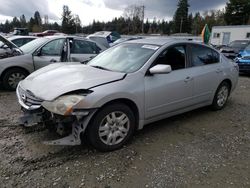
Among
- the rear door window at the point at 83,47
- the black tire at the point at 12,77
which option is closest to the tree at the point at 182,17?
the rear door window at the point at 83,47

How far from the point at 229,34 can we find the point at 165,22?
181ft

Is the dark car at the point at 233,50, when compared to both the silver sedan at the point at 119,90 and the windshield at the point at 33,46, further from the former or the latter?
the windshield at the point at 33,46

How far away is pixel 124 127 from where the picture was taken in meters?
3.31

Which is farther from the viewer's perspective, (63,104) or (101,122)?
(101,122)

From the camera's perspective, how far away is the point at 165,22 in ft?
275

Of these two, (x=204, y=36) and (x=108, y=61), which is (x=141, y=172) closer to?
(x=108, y=61)

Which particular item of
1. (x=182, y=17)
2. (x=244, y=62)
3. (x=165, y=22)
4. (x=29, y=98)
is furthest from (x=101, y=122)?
(x=165, y=22)

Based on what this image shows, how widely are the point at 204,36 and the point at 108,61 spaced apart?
28.7 ft

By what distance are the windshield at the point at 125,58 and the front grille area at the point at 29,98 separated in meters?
1.20

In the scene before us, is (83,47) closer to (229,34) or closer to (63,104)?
(63,104)

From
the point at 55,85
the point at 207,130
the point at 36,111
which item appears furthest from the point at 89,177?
the point at 207,130

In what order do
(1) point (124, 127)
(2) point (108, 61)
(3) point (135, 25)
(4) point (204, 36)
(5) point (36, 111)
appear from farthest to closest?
(3) point (135, 25) → (4) point (204, 36) → (2) point (108, 61) → (1) point (124, 127) → (5) point (36, 111)

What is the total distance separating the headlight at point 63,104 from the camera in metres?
2.76

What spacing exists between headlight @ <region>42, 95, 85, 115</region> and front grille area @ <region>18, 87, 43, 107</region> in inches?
8.1
